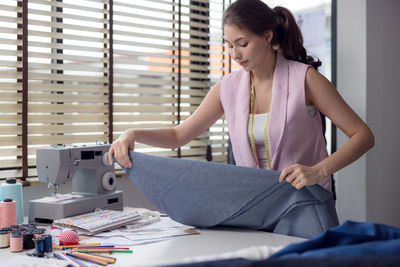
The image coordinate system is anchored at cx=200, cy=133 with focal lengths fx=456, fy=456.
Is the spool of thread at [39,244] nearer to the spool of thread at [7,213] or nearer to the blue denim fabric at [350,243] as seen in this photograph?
the spool of thread at [7,213]

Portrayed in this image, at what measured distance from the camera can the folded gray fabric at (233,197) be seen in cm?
153

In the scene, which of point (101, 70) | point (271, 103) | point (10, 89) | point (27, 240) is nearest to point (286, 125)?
point (271, 103)

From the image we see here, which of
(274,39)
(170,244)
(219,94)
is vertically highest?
(274,39)

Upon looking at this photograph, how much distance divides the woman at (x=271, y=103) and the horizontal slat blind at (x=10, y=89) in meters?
0.76

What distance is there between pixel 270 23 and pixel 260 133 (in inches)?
18.4

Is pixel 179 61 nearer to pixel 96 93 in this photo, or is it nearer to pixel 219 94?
pixel 96 93

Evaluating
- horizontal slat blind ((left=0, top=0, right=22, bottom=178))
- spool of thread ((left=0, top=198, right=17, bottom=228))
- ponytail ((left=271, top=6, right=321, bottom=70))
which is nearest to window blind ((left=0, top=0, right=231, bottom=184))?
horizontal slat blind ((left=0, top=0, right=22, bottom=178))

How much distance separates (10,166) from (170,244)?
3.91 feet

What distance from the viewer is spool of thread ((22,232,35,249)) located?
4.70 feet

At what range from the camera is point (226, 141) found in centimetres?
337

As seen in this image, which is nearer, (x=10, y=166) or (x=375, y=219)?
(x=10, y=166)

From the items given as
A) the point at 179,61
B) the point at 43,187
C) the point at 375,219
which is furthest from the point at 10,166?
the point at 375,219

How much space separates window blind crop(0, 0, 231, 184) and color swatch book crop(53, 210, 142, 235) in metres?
0.69

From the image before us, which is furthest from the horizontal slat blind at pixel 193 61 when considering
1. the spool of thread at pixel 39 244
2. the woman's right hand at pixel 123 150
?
the spool of thread at pixel 39 244
